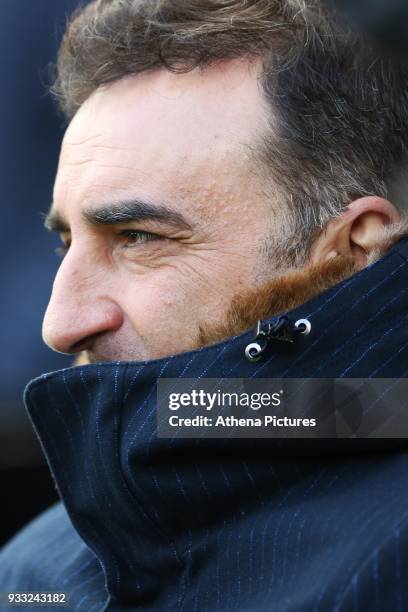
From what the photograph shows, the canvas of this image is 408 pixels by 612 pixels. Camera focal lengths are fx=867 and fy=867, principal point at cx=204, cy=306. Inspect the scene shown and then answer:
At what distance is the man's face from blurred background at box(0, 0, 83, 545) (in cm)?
187

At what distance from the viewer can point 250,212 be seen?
5.51ft

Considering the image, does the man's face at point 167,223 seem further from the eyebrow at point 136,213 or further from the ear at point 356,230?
the ear at point 356,230

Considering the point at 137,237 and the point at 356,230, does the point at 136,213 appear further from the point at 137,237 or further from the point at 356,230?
the point at 356,230

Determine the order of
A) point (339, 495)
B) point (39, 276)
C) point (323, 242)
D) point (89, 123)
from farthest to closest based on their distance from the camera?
1. point (39, 276)
2. point (89, 123)
3. point (323, 242)
4. point (339, 495)

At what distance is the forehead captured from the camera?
5.52ft

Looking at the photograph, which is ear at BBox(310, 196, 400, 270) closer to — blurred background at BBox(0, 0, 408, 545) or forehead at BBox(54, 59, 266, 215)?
forehead at BBox(54, 59, 266, 215)

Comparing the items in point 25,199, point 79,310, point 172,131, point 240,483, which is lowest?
point 240,483

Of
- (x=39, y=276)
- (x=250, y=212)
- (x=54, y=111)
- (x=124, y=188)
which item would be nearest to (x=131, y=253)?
(x=124, y=188)

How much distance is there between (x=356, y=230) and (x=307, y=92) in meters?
0.30

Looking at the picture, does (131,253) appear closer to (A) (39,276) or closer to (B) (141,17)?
(B) (141,17)

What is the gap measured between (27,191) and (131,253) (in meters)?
2.11

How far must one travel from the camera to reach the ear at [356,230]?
1636mm

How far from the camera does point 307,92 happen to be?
1.73m

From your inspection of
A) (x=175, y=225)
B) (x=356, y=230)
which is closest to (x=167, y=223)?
(x=175, y=225)
